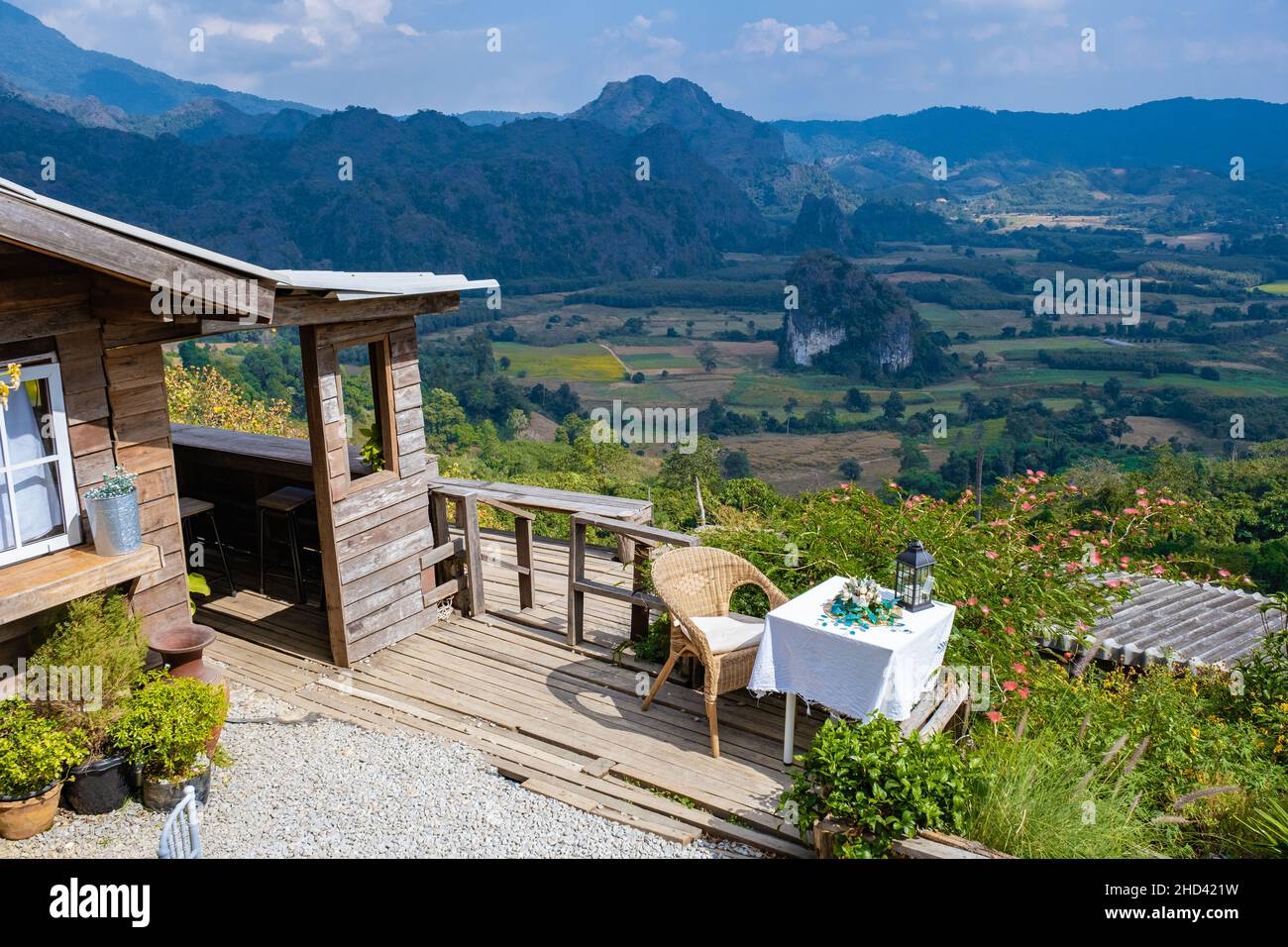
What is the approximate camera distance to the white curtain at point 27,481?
4438 mm

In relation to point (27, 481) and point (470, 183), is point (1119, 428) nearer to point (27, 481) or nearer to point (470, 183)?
point (27, 481)

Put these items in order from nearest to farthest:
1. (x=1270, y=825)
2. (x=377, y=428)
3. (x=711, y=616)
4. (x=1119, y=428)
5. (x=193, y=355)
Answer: (x=1270, y=825), (x=711, y=616), (x=377, y=428), (x=193, y=355), (x=1119, y=428)

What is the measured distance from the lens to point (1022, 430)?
63.3 m

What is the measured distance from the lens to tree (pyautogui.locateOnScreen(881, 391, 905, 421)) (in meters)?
75.3

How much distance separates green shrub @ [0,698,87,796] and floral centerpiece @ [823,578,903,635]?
321 centimetres

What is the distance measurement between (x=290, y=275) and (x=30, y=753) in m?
2.44

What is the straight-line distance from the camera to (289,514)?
703 centimetres

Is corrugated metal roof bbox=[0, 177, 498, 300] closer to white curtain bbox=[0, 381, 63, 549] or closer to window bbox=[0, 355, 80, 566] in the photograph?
window bbox=[0, 355, 80, 566]

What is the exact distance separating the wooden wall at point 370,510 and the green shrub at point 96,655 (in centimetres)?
136

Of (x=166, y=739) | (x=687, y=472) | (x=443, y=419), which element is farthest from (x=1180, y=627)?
(x=443, y=419)

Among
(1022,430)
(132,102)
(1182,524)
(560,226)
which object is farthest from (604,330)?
(132,102)

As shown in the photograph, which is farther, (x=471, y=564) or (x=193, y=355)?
(x=193, y=355)

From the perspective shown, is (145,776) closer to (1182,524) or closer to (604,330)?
(1182,524)

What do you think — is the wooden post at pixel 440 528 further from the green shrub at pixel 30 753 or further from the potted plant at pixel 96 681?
the green shrub at pixel 30 753
